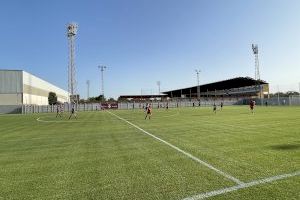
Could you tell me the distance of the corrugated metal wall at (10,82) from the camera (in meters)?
79.2

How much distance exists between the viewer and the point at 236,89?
137000mm

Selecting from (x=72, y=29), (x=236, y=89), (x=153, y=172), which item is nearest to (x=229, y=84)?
(x=236, y=89)

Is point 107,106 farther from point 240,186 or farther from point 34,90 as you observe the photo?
point 240,186

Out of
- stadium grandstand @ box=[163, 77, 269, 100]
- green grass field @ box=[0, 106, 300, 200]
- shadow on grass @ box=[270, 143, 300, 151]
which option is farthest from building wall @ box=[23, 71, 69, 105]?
shadow on grass @ box=[270, 143, 300, 151]

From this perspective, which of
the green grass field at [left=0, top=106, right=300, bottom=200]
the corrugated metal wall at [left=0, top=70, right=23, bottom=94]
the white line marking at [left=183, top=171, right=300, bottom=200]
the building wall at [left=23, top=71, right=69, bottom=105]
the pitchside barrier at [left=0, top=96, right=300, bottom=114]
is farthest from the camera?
the building wall at [left=23, top=71, right=69, bottom=105]

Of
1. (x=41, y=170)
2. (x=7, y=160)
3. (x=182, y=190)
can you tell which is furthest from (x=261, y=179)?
(x=7, y=160)

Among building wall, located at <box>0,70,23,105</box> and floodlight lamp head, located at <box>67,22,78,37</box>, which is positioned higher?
floodlight lamp head, located at <box>67,22,78,37</box>

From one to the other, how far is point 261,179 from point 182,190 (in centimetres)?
197

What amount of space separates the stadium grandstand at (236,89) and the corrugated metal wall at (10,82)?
7123cm

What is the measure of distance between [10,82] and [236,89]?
94830mm

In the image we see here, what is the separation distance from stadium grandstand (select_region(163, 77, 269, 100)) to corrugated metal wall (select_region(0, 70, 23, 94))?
234 feet

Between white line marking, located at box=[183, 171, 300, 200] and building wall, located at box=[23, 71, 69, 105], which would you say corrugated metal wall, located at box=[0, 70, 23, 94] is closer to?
building wall, located at box=[23, 71, 69, 105]

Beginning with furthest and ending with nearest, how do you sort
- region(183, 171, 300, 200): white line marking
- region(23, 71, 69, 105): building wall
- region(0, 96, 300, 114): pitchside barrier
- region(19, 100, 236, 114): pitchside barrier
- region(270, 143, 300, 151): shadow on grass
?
region(23, 71, 69, 105): building wall, region(19, 100, 236, 114): pitchside barrier, region(0, 96, 300, 114): pitchside barrier, region(270, 143, 300, 151): shadow on grass, region(183, 171, 300, 200): white line marking

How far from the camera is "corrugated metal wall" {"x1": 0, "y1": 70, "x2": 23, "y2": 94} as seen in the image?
79.2 meters
